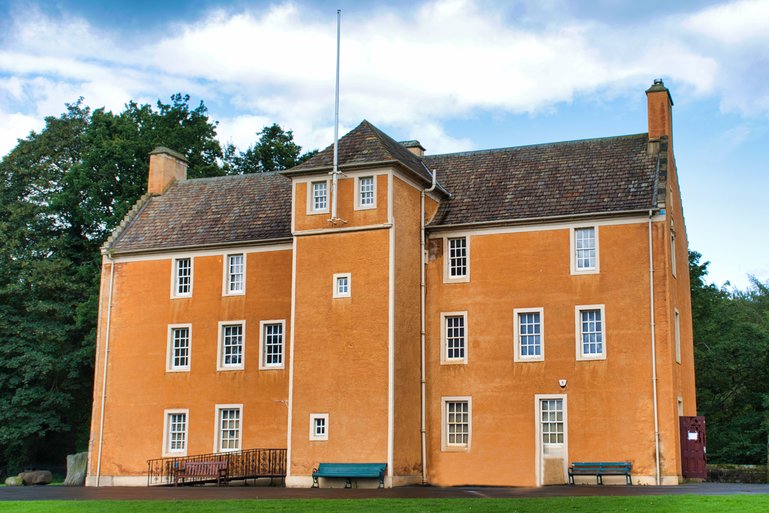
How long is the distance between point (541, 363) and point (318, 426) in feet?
26.8

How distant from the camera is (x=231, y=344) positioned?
3884 centimetres

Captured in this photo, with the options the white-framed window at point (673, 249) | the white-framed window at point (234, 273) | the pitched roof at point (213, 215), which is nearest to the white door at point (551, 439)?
the white-framed window at point (673, 249)

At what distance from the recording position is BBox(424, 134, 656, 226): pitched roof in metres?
34.4

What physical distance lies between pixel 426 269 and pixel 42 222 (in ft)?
89.3

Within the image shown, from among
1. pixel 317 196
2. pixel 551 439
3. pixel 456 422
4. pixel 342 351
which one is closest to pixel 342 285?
pixel 342 351

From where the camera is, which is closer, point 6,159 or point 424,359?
point 424,359

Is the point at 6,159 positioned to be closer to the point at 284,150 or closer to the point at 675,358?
the point at 284,150

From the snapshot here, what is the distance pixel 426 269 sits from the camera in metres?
36.2

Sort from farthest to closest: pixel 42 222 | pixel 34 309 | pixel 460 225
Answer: pixel 42 222, pixel 34 309, pixel 460 225

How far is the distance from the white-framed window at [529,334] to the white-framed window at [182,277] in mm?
14055

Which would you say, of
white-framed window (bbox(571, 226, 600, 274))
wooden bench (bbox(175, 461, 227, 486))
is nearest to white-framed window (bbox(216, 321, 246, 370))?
wooden bench (bbox(175, 461, 227, 486))

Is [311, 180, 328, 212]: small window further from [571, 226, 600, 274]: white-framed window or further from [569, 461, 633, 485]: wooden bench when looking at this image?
[569, 461, 633, 485]: wooden bench

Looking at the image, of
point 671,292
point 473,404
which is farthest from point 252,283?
point 671,292

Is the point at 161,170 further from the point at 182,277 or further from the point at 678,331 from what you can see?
the point at 678,331
